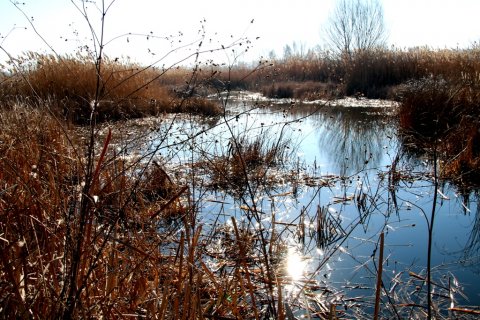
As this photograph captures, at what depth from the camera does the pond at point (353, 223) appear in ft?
7.64

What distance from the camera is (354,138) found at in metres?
7.09

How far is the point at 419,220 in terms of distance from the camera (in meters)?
3.42

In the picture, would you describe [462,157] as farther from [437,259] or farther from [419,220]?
[437,259]

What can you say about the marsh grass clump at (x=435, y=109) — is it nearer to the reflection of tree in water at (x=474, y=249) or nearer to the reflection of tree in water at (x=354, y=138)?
the reflection of tree in water at (x=354, y=138)

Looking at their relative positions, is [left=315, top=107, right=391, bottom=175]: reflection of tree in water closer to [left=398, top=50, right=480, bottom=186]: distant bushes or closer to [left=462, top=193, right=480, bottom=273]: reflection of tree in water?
[left=398, top=50, right=480, bottom=186]: distant bushes

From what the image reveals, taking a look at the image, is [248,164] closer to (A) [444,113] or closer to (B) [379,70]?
(A) [444,113]

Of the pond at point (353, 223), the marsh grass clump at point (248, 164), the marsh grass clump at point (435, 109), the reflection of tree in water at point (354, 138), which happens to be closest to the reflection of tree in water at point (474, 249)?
the pond at point (353, 223)

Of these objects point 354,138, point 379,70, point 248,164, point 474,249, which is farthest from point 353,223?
point 379,70

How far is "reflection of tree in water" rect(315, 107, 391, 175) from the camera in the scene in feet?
17.6

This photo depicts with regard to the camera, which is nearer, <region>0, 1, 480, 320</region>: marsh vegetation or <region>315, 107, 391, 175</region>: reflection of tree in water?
<region>0, 1, 480, 320</region>: marsh vegetation

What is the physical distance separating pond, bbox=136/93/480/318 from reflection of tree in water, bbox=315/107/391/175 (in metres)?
0.06

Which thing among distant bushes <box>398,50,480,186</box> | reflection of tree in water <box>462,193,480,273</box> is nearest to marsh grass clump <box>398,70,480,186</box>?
distant bushes <box>398,50,480,186</box>

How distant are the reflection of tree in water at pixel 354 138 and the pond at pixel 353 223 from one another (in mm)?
56

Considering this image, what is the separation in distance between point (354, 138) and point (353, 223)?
3.92 meters
